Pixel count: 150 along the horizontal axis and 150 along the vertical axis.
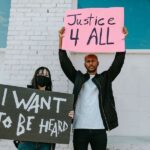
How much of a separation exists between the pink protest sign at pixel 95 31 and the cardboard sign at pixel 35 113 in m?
0.54

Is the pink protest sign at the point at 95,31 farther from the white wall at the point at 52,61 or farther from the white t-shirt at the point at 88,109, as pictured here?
the white wall at the point at 52,61

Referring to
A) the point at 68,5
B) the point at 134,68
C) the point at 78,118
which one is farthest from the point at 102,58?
the point at 78,118

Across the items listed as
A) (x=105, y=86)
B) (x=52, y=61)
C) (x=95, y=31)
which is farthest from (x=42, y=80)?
(x=52, y=61)

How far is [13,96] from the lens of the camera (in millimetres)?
3729

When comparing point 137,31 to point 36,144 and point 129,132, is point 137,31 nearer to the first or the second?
point 129,132

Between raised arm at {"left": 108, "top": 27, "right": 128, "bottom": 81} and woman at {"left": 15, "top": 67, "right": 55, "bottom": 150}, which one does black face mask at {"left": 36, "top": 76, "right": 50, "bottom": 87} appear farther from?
raised arm at {"left": 108, "top": 27, "right": 128, "bottom": 81}

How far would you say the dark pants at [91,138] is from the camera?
12.1 feet

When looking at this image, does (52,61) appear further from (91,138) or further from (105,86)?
(91,138)

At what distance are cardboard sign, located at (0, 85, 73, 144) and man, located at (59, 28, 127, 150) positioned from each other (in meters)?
0.11

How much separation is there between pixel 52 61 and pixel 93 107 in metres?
1.53

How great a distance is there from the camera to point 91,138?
3732 millimetres

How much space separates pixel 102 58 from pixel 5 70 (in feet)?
3.99

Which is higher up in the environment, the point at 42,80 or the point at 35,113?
the point at 42,80

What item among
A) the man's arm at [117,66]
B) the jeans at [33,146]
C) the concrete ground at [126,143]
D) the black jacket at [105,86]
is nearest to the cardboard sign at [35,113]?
the jeans at [33,146]
